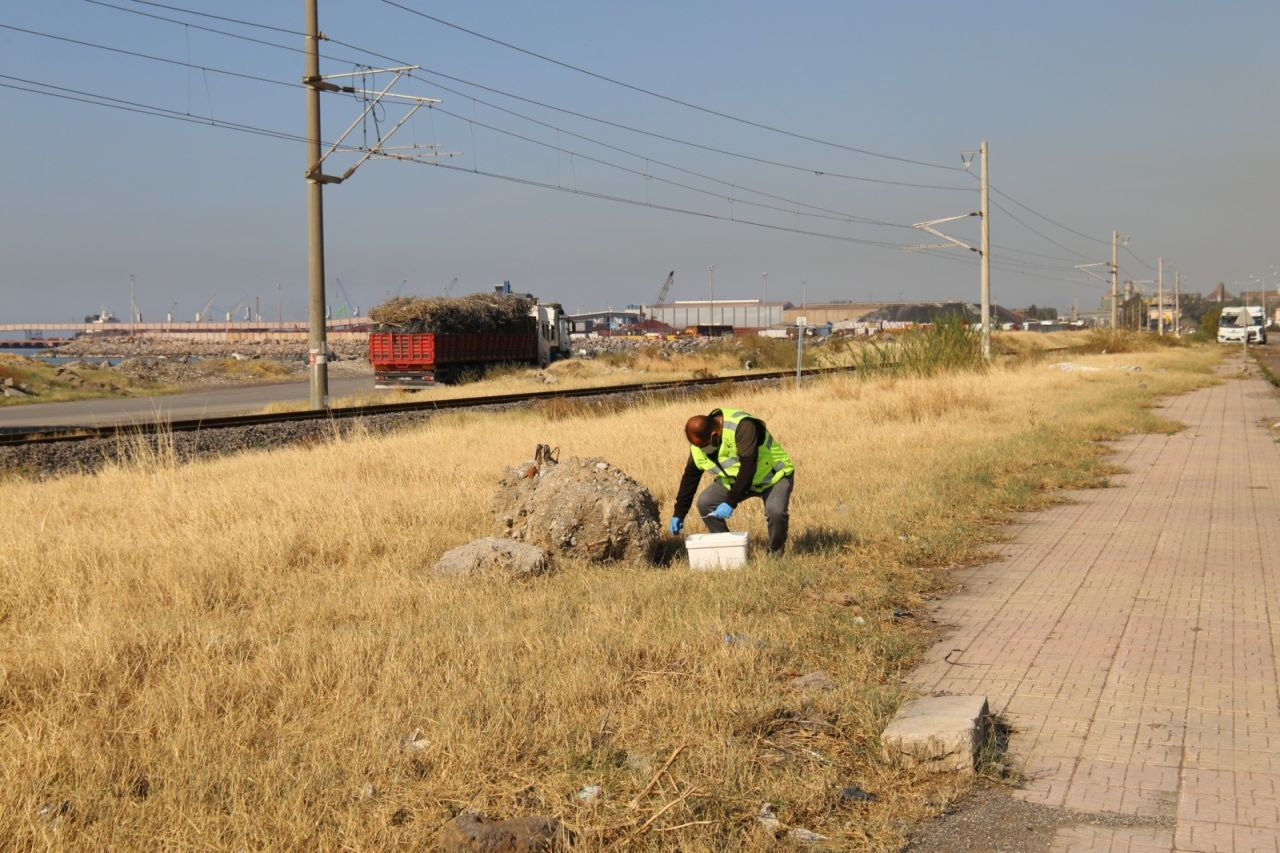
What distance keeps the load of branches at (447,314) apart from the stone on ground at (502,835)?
34.0 metres

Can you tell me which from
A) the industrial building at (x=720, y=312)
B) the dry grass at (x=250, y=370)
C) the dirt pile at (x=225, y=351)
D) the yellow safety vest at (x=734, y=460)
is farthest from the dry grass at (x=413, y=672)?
the industrial building at (x=720, y=312)

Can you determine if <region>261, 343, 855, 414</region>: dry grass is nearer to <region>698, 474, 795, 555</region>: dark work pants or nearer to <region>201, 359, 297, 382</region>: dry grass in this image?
<region>201, 359, 297, 382</region>: dry grass

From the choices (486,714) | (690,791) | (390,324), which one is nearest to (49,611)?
(486,714)

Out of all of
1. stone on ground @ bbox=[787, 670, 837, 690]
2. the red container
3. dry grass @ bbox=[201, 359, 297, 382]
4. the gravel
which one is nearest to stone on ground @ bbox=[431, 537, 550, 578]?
stone on ground @ bbox=[787, 670, 837, 690]

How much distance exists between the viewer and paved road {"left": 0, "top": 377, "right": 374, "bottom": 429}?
25688mm

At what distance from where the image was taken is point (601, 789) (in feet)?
15.6

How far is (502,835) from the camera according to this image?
4.26m

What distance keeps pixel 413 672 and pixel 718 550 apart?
3.16 m

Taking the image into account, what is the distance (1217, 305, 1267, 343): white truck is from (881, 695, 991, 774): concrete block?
9045 cm

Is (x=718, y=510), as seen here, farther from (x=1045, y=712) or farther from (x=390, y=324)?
(x=390, y=324)

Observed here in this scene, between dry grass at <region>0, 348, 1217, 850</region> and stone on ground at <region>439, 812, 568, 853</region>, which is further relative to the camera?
dry grass at <region>0, 348, 1217, 850</region>

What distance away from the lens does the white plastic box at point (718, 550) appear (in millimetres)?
8703

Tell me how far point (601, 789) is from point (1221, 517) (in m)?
9.14

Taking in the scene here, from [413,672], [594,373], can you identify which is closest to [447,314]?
[594,373]
